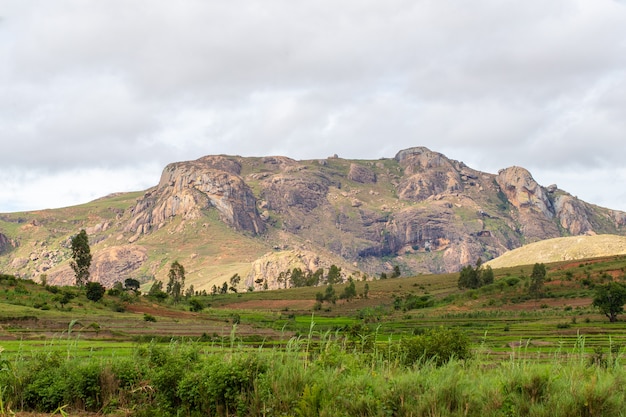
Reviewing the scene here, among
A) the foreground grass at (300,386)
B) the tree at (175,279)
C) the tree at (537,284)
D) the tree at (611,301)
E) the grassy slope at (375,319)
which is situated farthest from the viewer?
the tree at (175,279)

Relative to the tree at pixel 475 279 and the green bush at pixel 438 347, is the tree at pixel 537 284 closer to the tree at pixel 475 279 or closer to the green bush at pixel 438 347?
the tree at pixel 475 279

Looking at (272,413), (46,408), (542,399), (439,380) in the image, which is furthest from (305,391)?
(46,408)

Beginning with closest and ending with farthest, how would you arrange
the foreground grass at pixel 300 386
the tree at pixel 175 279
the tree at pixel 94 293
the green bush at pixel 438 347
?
the foreground grass at pixel 300 386 < the green bush at pixel 438 347 < the tree at pixel 94 293 < the tree at pixel 175 279

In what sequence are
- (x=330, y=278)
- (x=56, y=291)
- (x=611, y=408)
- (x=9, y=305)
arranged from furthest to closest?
(x=330, y=278), (x=56, y=291), (x=9, y=305), (x=611, y=408)

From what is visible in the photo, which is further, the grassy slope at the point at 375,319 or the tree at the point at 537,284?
the tree at the point at 537,284

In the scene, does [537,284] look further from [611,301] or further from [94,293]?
[94,293]

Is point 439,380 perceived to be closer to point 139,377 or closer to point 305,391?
point 305,391

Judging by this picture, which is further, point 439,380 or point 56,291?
point 56,291

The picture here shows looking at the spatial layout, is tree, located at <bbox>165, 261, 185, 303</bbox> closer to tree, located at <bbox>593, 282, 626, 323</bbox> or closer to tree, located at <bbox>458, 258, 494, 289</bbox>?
tree, located at <bbox>458, 258, 494, 289</bbox>

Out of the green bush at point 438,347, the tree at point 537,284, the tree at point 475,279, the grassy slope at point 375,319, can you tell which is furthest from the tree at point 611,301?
the tree at point 475,279

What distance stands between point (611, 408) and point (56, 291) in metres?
86.3

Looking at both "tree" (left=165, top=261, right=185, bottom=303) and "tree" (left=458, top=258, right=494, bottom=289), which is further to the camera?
"tree" (left=165, top=261, right=185, bottom=303)

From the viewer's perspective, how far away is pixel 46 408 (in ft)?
56.7

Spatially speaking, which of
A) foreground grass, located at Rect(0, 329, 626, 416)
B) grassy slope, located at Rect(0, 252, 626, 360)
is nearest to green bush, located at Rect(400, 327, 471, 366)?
grassy slope, located at Rect(0, 252, 626, 360)
